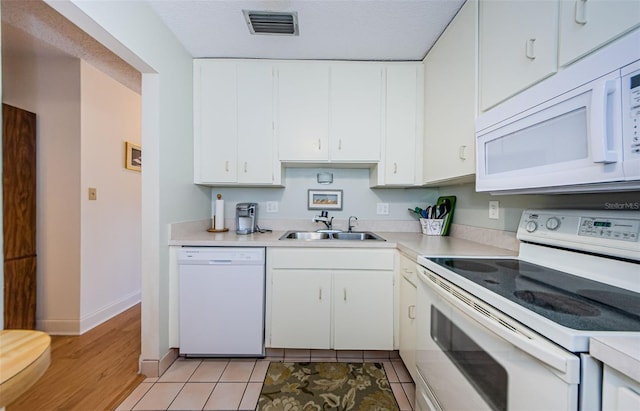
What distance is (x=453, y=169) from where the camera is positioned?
161cm

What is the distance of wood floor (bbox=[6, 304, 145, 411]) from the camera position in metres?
1.43

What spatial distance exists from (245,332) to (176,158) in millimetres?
1342

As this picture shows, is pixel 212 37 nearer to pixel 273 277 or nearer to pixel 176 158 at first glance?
pixel 176 158

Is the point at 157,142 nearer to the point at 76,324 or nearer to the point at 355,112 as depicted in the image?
the point at 355,112

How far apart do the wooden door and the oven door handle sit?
3041 millimetres

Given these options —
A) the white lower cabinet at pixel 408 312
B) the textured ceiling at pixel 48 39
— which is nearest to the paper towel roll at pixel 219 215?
the textured ceiling at pixel 48 39

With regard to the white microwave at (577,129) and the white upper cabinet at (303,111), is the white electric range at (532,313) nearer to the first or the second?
the white microwave at (577,129)

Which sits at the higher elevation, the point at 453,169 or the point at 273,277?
the point at 453,169

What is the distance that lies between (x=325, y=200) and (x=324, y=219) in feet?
0.62

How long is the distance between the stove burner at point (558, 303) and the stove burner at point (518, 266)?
319 mm

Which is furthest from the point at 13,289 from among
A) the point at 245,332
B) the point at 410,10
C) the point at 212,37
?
the point at 410,10

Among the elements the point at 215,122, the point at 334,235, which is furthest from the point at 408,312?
the point at 215,122

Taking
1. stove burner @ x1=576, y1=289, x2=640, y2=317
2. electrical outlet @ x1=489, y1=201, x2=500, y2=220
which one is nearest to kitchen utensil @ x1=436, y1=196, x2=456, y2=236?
electrical outlet @ x1=489, y1=201, x2=500, y2=220

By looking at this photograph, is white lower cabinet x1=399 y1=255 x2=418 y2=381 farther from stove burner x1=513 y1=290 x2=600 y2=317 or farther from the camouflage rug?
stove burner x1=513 y1=290 x2=600 y2=317
